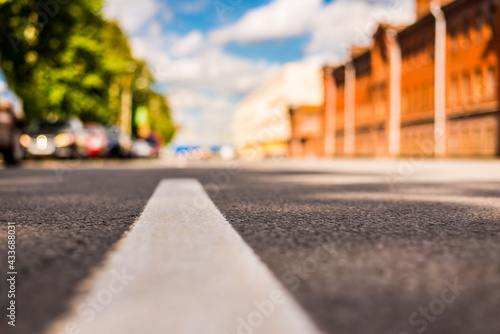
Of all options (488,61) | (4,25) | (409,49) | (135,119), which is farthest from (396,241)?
(135,119)

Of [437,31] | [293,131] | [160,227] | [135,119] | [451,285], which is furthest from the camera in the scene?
[293,131]

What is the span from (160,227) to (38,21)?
3243 centimetres

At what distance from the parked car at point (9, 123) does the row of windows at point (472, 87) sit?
27390 mm

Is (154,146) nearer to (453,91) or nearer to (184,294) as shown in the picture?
(453,91)

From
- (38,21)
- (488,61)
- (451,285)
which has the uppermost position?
(38,21)

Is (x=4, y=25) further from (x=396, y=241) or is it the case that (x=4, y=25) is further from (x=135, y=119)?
(x=135, y=119)

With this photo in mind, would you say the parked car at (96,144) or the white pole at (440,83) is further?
the white pole at (440,83)

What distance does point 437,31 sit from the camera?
1636 inches

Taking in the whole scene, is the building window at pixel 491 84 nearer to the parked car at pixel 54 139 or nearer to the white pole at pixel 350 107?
the white pole at pixel 350 107

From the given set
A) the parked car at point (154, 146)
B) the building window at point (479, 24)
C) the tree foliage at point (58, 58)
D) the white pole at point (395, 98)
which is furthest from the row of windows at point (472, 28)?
the parked car at point (154, 146)

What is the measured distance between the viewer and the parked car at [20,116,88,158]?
19891mm

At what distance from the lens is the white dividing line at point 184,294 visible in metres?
1.65

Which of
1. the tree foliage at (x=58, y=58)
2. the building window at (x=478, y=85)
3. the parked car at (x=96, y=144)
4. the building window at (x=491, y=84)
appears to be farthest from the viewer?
the building window at (x=478, y=85)

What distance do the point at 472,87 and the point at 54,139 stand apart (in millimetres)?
26053
